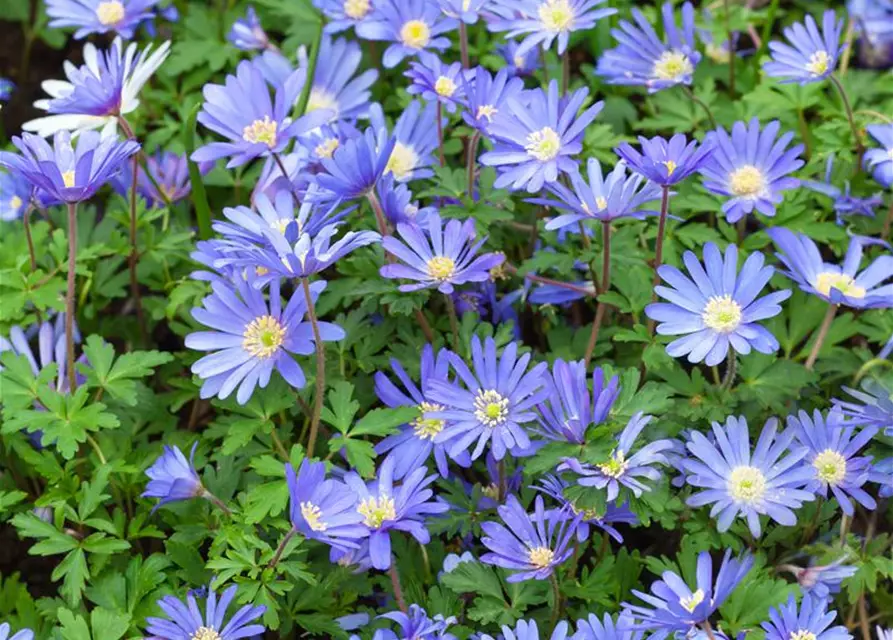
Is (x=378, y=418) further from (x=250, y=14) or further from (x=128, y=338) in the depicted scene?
(x=250, y=14)

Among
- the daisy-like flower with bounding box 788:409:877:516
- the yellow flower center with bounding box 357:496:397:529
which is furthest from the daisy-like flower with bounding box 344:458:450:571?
the daisy-like flower with bounding box 788:409:877:516

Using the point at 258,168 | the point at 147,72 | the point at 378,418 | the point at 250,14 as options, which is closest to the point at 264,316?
the point at 378,418

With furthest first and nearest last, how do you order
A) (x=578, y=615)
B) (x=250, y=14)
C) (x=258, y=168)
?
1. (x=250, y=14)
2. (x=258, y=168)
3. (x=578, y=615)

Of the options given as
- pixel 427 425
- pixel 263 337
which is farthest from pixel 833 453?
pixel 263 337

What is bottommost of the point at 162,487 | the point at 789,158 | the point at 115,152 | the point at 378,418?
the point at 162,487

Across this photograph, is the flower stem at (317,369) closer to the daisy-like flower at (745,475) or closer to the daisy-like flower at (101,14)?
the daisy-like flower at (745,475)

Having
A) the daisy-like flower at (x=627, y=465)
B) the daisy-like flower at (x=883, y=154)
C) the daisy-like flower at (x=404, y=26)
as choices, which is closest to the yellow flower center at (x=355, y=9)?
the daisy-like flower at (x=404, y=26)
